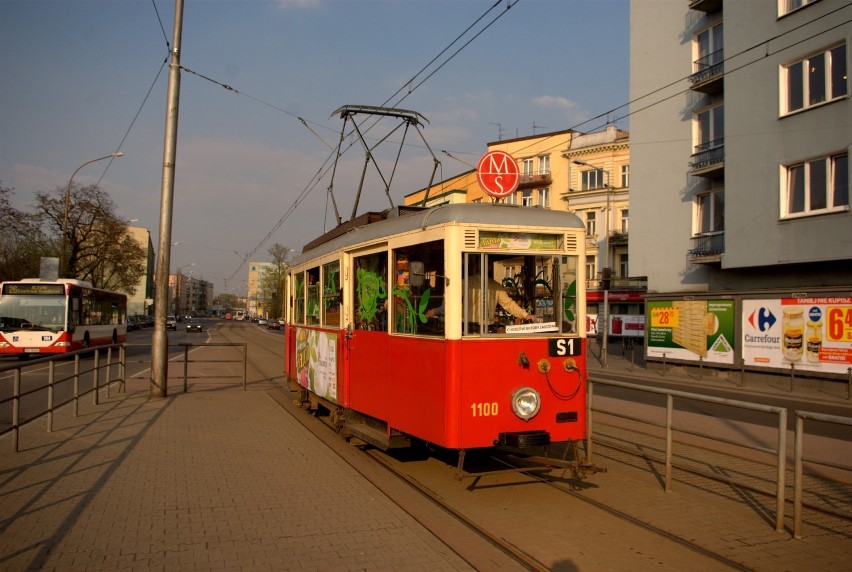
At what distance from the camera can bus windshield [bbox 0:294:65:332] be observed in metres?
24.4

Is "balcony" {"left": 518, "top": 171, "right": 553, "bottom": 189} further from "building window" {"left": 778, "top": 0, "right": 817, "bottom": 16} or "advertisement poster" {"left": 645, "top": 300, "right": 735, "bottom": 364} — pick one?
"building window" {"left": 778, "top": 0, "right": 817, "bottom": 16}

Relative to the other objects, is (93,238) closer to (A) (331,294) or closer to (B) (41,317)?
(B) (41,317)

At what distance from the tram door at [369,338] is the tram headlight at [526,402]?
1603mm

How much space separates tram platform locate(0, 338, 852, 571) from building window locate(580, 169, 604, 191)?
44421mm

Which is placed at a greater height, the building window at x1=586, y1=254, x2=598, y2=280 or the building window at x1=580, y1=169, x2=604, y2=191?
the building window at x1=580, y1=169, x2=604, y2=191

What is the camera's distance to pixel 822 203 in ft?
67.4

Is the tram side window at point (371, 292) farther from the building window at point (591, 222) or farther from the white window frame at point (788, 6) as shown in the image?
the building window at point (591, 222)

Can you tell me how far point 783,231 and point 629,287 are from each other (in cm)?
2614

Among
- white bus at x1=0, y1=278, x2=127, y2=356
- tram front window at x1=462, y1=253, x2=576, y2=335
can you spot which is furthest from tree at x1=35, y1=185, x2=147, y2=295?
tram front window at x1=462, y1=253, x2=576, y2=335

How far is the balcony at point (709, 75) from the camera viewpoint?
81.5 ft

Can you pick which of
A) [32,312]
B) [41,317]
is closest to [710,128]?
[41,317]

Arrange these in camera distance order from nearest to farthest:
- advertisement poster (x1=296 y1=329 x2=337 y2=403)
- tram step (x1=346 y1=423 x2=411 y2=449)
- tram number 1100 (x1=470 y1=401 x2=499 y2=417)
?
tram number 1100 (x1=470 y1=401 x2=499 y2=417), tram step (x1=346 y1=423 x2=411 y2=449), advertisement poster (x1=296 y1=329 x2=337 y2=403)

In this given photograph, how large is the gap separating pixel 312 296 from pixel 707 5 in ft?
72.3

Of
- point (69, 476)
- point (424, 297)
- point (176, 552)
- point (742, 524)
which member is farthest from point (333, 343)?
point (742, 524)
